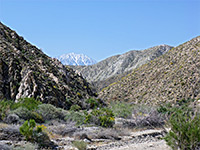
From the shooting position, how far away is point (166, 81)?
39.9 metres

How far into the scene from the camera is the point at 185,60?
41500mm

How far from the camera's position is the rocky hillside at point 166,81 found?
3618 centimetres

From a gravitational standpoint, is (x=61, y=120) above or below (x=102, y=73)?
below

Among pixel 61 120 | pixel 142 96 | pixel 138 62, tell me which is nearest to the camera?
pixel 61 120

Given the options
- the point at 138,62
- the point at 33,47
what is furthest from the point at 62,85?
the point at 138,62

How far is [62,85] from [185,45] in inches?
1189

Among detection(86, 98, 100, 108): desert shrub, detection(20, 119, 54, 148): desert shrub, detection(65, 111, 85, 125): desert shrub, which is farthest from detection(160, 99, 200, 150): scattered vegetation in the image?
detection(86, 98, 100, 108): desert shrub

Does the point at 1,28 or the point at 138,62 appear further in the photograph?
the point at 138,62

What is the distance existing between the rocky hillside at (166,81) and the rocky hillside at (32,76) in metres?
13.6

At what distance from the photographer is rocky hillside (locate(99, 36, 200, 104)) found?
1424 inches

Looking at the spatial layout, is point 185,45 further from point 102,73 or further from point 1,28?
point 102,73

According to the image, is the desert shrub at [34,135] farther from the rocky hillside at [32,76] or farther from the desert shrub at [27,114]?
the rocky hillside at [32,76]

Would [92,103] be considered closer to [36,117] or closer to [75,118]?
[75,118]

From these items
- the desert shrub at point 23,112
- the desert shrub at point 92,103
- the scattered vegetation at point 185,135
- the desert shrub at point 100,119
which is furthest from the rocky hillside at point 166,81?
the scattered vegetation at point 185,135
